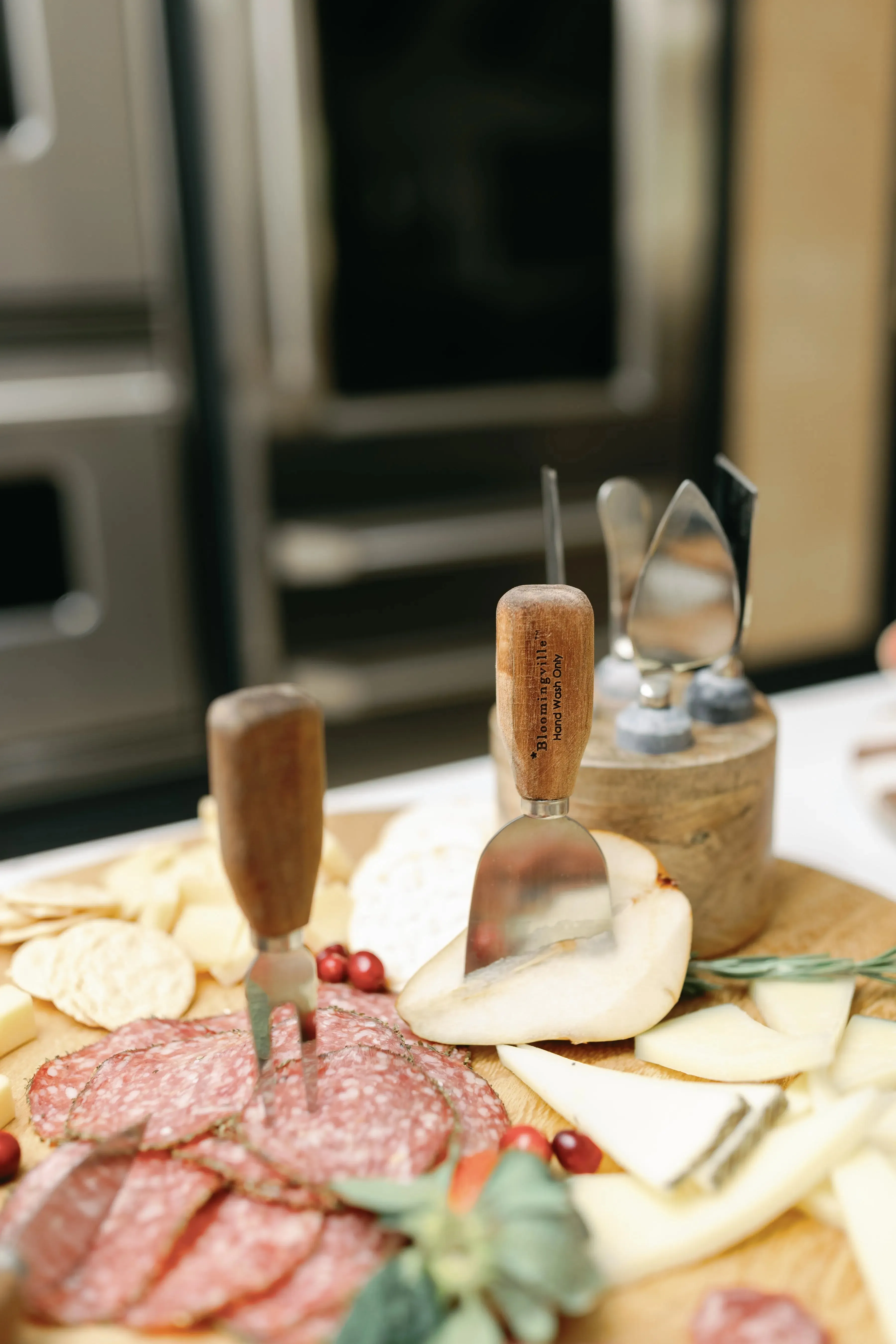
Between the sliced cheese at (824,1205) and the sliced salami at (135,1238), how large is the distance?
272 mm

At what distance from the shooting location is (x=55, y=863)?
2.93 feet

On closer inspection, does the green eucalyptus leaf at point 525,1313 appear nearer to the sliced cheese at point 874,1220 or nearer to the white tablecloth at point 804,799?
the sliced cheese at point 874,1220

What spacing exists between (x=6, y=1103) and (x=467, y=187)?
170cm

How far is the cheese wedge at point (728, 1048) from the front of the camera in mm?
573

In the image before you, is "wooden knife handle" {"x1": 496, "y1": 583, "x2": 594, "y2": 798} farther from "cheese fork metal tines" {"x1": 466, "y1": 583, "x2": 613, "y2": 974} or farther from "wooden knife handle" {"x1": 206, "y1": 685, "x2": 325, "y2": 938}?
"wooden knife handle" {"x1": 206, "y1": 685, "x2": 325, "y2": 938}

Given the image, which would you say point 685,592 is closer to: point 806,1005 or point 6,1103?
point 806,1005

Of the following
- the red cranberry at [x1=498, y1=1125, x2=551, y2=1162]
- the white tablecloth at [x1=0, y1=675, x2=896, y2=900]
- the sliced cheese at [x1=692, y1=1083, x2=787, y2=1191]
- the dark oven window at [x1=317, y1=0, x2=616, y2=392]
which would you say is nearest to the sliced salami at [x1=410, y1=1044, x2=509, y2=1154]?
the red cranberry at [x1=498, y1=1125, x2=551, y2=1162]

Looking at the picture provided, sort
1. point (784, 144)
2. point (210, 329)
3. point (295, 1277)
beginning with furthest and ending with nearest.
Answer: point (784, 144) < point (210, 329) < point (295, 1277)

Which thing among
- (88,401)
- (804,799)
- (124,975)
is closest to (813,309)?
(88,401)

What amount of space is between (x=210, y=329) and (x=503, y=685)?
1.40m

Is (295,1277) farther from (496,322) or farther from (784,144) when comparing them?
(784,144)

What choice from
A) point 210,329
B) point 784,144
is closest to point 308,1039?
point 210,329

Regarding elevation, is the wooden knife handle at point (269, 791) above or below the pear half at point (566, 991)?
above

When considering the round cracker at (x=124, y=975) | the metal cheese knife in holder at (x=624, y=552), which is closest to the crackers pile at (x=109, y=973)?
the round cracker at (x=124, y=975)
